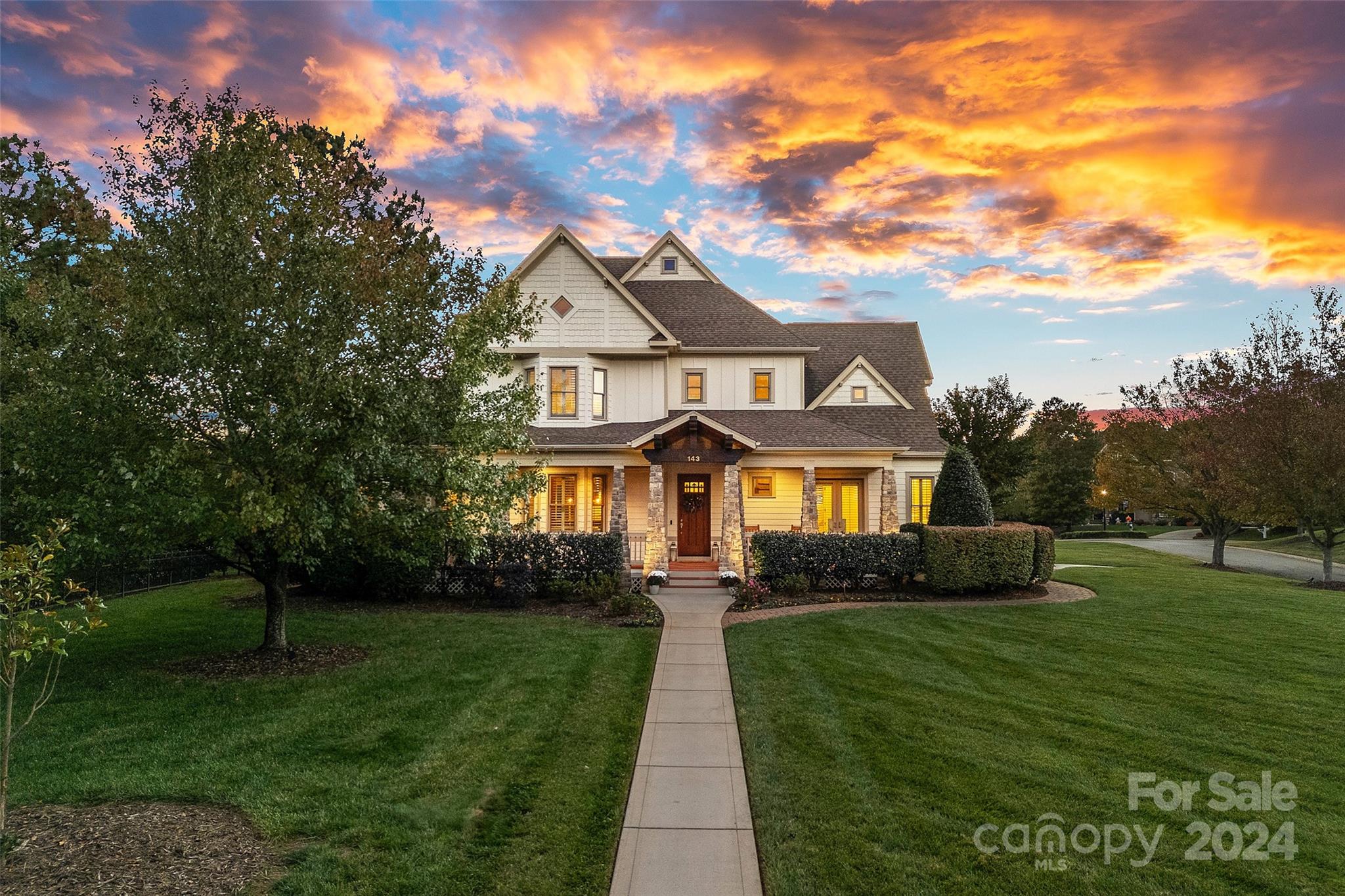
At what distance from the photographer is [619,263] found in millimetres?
28312

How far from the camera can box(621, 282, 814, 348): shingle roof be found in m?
25.0

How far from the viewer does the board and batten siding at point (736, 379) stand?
24.8m

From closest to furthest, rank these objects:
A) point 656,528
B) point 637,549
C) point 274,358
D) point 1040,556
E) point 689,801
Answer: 1. point 689,801
2. point 274,358
3. point 1040,556
4. point 656,528
5. point 637,549

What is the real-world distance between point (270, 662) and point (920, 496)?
20.5 m

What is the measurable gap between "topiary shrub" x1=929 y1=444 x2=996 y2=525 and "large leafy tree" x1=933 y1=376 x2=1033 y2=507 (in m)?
18.0

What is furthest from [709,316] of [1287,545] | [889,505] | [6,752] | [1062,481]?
[1287,545]

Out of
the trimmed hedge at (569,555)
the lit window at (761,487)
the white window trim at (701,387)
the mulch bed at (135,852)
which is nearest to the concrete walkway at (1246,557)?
the lit window at (761,487)

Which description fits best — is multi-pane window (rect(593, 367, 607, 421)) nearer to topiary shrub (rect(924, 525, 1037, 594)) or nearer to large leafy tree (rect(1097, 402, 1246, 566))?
topiary shrub (rect(924, 525, 1037, 594))

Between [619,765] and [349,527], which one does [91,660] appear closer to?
[349,527]

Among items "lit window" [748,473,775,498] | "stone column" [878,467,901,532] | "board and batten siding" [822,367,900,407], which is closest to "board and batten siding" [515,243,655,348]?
"lit window" [748,473,775,498]

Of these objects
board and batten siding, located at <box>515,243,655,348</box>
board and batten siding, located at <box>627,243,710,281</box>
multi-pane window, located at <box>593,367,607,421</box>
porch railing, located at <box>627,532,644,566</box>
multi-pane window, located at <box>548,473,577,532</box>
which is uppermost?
board and batten siding, located at <box>627,243,710,281</box>

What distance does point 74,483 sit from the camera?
30.9ft

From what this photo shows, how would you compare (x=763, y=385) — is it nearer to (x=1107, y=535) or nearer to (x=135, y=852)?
(x=135, y=852)

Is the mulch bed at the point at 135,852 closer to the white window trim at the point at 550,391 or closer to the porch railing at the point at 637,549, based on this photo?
the porch railing at the point at 637,549
